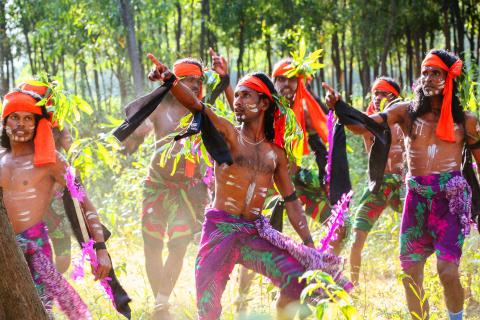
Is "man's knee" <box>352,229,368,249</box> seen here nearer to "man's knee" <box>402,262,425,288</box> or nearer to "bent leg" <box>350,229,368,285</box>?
"bent leg" <box>350,229,368,285</box>

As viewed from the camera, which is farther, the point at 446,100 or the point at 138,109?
the point at 446,100

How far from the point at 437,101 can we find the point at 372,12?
15036 millimetres

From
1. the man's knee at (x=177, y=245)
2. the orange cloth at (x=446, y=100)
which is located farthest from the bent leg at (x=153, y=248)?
the orange cloth at (x=446, y=100)

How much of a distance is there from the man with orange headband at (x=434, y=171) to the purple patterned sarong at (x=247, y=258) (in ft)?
3.33

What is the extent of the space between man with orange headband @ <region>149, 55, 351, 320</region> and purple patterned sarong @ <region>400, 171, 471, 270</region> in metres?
0.89

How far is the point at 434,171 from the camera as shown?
5.11 m

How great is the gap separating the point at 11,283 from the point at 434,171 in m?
3.09

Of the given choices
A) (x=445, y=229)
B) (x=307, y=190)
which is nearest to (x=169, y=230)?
(x=307, y=190)

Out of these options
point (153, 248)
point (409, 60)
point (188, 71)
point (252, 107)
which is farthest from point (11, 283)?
point (409, 60)

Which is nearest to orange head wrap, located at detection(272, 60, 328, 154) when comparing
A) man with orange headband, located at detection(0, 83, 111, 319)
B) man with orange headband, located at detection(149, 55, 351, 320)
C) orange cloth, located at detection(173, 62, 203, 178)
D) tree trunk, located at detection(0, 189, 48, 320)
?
orange cloth, located at detection(173, 62, 203, 178)

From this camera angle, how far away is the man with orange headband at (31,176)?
464 cm

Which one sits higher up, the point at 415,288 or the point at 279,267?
the point at 279,267

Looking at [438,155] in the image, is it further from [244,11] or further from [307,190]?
[244,11]

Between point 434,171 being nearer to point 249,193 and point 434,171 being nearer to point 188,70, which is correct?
point 249,193
